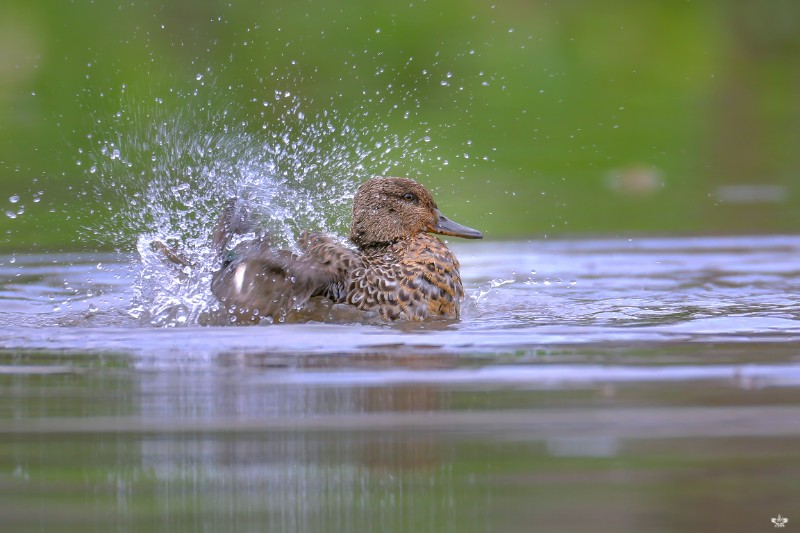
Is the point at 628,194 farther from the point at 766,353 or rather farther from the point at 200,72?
the point at 766,353

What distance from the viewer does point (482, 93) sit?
1159 centimetres

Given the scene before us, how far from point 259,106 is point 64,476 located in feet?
23.3

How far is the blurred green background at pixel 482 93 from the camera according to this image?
902 cm

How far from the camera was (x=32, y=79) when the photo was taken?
36.6 ft

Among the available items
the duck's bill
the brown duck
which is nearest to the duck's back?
the brown duck

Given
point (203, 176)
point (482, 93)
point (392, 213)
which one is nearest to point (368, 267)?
point (392, 213)

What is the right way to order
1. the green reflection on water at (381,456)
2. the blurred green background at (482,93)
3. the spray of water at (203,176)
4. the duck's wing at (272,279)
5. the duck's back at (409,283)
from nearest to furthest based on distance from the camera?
the green reflection on water at (381,456), the duck's wing at (272,279), the duck's back at (409,283), the spray of water at (203,176), the blurred green background at (482,93)

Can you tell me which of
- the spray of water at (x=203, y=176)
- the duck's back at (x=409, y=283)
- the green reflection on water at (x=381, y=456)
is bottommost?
the green reflection on water at (x=381, y=456)

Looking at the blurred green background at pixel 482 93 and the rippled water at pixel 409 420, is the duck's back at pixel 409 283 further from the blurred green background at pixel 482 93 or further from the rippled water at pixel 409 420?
the blurred green background at pixel 482 93

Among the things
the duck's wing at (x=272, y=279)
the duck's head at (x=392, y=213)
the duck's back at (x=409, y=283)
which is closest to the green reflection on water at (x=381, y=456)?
the duck's wing at (x=272, y=279)

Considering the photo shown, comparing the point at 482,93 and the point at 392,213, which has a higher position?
the point at 482,93

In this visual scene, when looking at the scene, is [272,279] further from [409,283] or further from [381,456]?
[381,456]

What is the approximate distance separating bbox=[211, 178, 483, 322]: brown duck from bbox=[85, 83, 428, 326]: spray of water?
6.6 inches

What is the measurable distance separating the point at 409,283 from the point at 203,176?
1476mm
